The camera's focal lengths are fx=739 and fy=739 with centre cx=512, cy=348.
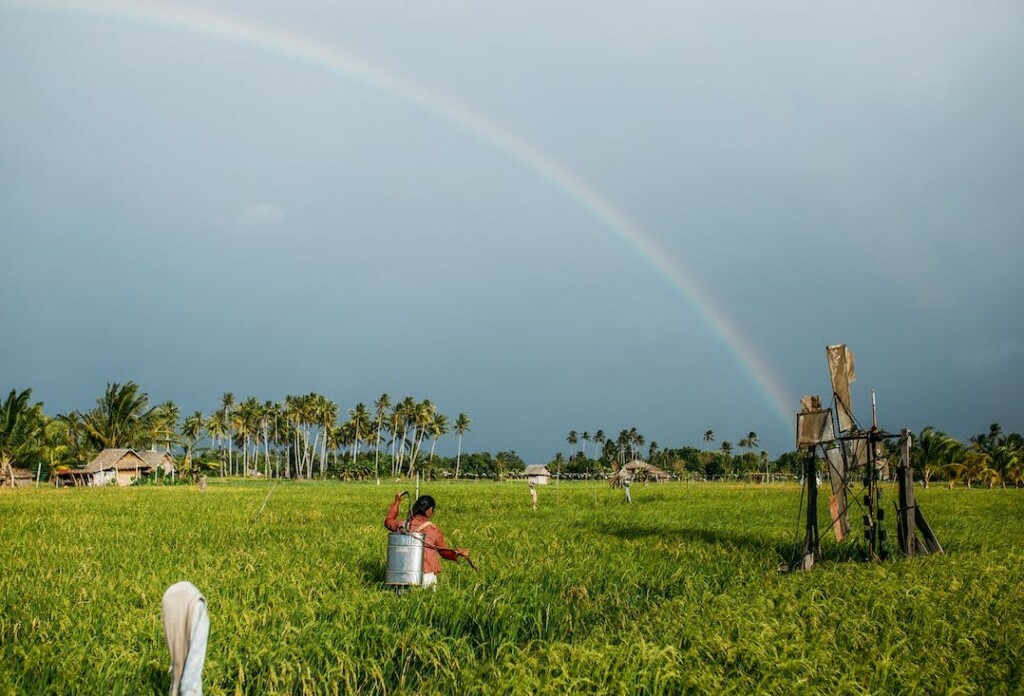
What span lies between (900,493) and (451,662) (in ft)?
32.6

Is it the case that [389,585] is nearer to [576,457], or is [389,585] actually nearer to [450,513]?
[450,513]

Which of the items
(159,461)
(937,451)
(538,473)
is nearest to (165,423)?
(159,461)

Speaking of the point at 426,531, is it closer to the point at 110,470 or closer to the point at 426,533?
the point at 426,533

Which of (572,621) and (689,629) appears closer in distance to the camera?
(689,629)

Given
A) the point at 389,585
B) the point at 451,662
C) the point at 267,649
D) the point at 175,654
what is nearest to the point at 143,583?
the point at 389,585

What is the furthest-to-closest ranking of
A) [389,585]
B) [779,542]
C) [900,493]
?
[779,542]
[900,493]
[389,585]

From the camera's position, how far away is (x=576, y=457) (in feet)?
433

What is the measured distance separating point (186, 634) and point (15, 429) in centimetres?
5660

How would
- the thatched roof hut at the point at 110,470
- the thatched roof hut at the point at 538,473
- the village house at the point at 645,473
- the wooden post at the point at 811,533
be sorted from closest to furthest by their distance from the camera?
the wooden post at the point at 811,533 → the thatched roof hut at the point at 110,470 → the village house at the point at 645,473 → the thatched roof hut at the point at 538,473

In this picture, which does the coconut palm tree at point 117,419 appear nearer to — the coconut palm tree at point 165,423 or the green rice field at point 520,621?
the coconut palm tree at point 165,423

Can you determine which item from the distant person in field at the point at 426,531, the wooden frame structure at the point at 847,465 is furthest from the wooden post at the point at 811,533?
the distant person in field at the point at 426,531

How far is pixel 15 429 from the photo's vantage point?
50.4m

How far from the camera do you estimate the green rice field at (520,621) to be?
17.7 ft

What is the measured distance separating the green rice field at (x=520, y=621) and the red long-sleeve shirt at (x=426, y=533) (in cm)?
37
